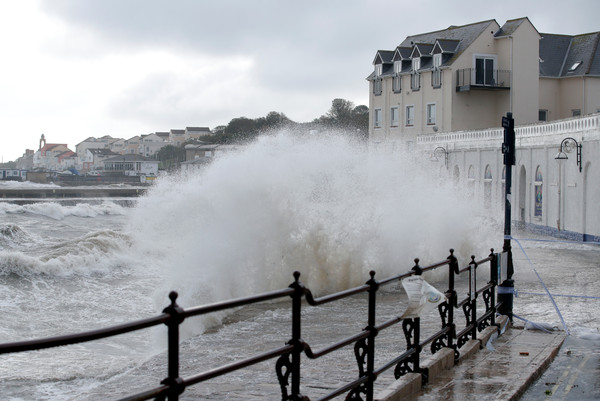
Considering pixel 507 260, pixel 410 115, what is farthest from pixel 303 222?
pixel 410 115

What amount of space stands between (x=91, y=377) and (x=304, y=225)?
29.3 ft

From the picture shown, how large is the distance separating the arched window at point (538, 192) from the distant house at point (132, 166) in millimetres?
123730

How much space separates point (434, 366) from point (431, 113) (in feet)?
156

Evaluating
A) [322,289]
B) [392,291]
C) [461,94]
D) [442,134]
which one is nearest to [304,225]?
[322,289]

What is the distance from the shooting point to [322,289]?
16781 mm

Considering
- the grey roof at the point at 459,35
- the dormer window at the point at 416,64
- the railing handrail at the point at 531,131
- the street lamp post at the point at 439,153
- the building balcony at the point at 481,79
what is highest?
the grey roof at the point at 459,35

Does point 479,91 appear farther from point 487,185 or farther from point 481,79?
point 487,185

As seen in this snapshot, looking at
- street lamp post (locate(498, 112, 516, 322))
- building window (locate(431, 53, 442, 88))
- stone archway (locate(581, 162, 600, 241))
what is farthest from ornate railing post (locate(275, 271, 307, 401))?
building window (locate(431, 53, 442, 88))

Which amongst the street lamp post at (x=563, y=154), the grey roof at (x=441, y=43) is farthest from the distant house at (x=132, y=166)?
the street lamp post at (x=563, y=154)

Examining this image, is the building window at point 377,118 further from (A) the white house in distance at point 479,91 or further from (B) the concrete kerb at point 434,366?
(B) the concrete kerb at point 434,366

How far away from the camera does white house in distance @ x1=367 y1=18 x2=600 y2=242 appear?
41.5 metres

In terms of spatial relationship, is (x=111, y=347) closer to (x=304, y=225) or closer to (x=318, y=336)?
(x=318, y=336)

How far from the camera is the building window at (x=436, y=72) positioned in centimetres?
5153

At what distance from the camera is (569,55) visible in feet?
178
